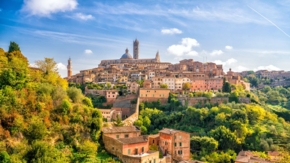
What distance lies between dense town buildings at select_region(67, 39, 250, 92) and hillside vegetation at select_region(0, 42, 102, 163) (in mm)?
23814

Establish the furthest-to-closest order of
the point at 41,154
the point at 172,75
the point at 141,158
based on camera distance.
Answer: the point at 172,75, the point at 141,158, the point at 41,154

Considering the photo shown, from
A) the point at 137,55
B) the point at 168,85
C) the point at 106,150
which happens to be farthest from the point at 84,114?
the point at 137,55

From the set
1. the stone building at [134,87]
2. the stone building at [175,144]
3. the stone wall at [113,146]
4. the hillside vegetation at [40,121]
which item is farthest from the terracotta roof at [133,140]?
the stone building at [134,87]

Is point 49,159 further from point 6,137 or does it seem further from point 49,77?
point 49,77

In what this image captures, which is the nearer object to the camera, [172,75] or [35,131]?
[35,131]

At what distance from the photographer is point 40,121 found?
18.0 meters

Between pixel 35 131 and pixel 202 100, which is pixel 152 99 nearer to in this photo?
pixel 202 100

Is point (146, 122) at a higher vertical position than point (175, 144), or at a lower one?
higher

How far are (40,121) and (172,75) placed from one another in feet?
123

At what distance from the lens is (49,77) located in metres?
24.3

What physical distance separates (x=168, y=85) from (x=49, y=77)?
91.6ft

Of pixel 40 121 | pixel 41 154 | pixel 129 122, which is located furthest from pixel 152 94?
pixel 41 154

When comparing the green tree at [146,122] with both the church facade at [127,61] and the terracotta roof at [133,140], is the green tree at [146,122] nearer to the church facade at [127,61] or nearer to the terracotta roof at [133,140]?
the terracotta roof at [133,140]

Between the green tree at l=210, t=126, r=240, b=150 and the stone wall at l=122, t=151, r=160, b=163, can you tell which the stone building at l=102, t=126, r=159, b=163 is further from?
the green tree at l=210, t=126, r=240, b=150
